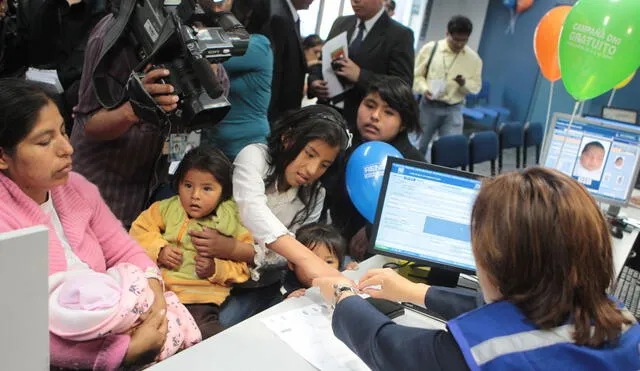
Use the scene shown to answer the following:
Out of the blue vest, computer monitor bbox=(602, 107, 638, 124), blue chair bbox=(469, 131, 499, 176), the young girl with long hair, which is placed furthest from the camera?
blue chair bbox=(469, 131, 499, 176)

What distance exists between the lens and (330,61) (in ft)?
9.70

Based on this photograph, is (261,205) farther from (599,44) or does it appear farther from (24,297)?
(599,44)

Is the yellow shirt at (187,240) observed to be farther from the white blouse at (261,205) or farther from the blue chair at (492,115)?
the blue chair at (492,115)

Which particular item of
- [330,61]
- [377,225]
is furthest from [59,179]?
[330,61]

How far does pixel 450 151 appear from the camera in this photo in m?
3.73

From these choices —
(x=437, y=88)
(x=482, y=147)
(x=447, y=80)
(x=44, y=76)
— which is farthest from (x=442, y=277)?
(x=447, y=80)

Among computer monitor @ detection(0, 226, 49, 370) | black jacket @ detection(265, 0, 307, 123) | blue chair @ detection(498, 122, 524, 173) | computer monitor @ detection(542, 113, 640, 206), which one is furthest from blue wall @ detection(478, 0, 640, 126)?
computer monitor @ detection(0, 226, 49, 370)

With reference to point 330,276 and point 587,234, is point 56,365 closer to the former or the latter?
point 330,276

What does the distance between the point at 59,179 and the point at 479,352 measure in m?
1.04

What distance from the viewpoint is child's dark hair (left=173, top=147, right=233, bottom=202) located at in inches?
71.5

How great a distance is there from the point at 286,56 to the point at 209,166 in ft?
3.25

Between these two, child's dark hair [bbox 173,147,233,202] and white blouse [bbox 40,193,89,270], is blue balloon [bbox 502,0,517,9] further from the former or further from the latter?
white blouse [bbox 40,193,89,270]

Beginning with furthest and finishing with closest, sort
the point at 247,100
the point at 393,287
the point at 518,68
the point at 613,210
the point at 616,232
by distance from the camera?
the point at 518,68 < the point at 613,210 < the point at 616,232 < the point at 247,100 < the point at 393,287

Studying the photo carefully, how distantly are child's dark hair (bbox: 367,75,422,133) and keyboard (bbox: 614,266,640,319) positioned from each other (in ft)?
3.41
